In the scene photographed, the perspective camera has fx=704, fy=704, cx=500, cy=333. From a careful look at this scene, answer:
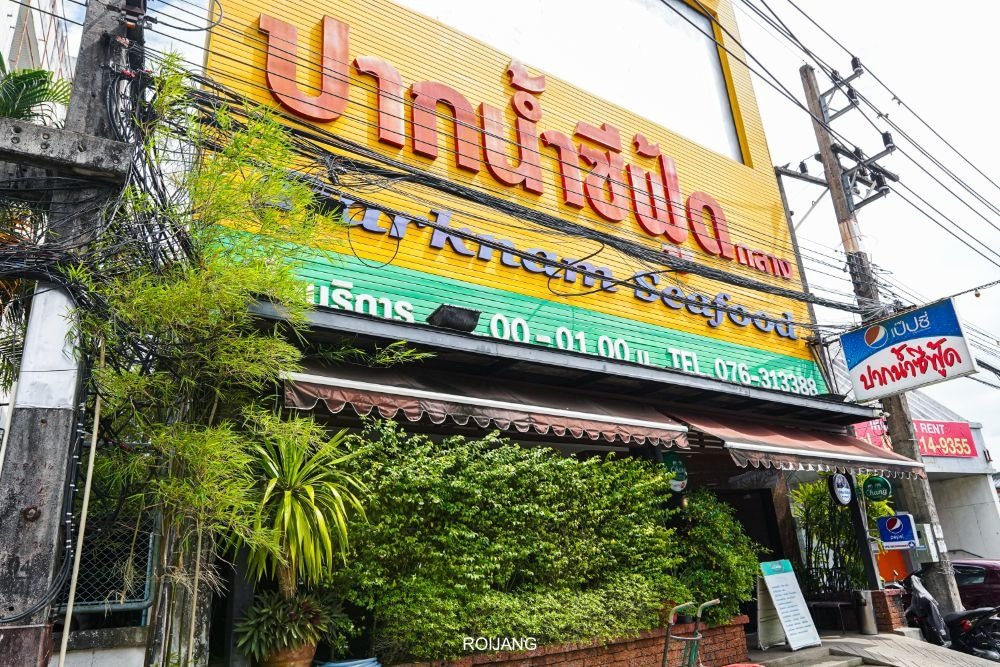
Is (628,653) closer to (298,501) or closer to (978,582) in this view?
(298,501)

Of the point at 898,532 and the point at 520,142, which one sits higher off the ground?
the point at 520,142

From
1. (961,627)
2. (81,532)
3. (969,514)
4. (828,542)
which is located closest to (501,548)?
(81,532)

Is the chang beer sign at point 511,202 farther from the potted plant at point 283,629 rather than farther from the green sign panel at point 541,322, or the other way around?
the potted plant at point 283,629

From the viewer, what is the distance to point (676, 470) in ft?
28.0

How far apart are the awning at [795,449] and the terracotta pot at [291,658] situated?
4722 mm

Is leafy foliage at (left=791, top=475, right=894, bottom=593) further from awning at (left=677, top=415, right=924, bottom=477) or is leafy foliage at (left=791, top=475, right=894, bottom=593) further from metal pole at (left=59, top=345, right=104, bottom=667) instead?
metal pole at (left=59, top=345, right=104, bottom=667)

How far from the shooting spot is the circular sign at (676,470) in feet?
27.1

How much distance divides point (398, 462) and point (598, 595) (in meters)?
2.36

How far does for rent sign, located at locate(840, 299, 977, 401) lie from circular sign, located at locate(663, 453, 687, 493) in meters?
3.78

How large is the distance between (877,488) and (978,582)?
3391mm

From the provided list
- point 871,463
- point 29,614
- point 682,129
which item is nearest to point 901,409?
point 871,463

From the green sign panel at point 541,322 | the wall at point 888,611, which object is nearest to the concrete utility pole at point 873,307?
the wall at point 888,611

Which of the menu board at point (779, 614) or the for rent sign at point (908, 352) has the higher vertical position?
the for rent sign at point (908, 352)

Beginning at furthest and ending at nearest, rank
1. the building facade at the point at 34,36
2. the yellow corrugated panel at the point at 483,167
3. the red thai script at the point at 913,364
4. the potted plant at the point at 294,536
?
the red thai script at the point at 913,364 < the yellow corrugated panel at the point at 483,167 < the building facade at the point at 34,36 < the potted plant at the point at 294,536
